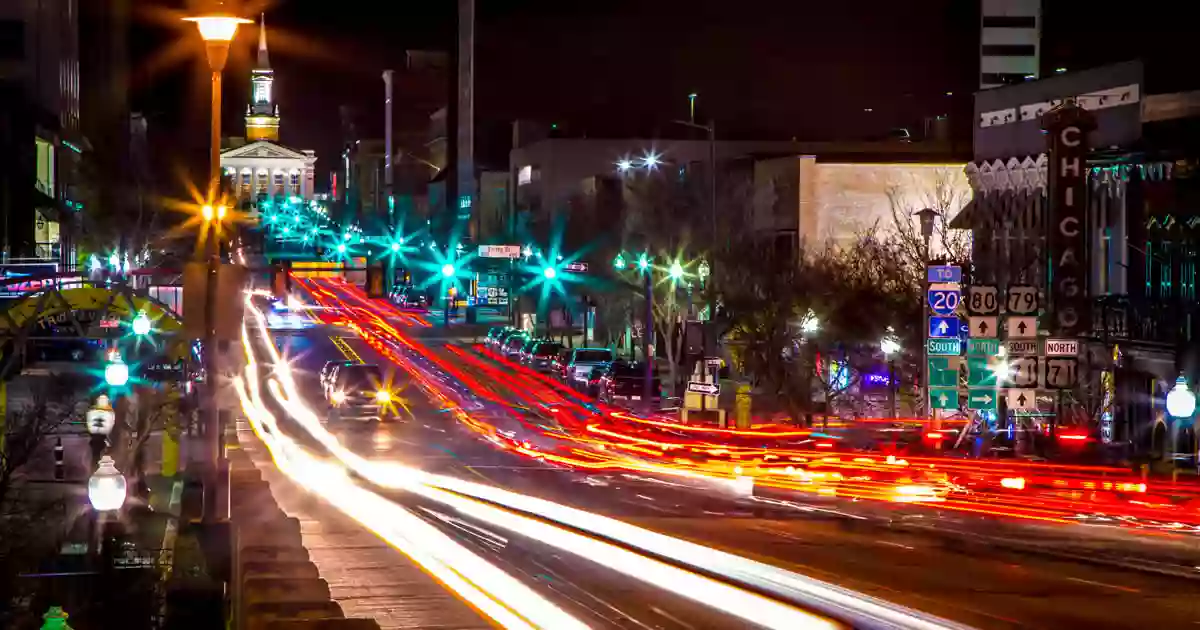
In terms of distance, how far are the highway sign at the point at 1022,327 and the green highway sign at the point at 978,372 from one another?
800 millimetres

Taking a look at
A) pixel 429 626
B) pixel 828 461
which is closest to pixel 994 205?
pixel 828 461

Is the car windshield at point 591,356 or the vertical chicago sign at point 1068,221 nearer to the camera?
the vertical chicago sign at point 1068,221

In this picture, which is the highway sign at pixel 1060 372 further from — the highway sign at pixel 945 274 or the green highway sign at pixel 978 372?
the highway sign at pixel 945 274

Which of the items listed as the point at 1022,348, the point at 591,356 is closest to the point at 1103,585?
the point at 1022,348

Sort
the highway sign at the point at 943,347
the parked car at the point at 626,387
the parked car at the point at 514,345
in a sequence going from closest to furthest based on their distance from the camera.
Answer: the highway sign at the point at 943,347 → the parked car at the point at 626,387 → the parked car at the point at 514,345

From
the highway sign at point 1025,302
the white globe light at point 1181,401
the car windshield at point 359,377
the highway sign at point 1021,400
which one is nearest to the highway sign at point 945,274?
the highway sign at point 1025,302

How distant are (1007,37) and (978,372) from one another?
48.4m

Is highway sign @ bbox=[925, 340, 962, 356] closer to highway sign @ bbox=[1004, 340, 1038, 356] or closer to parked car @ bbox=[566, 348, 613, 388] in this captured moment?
highway sign @ bbox=[1004, 340, 1038, 356]

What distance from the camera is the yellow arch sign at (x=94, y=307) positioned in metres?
30.4

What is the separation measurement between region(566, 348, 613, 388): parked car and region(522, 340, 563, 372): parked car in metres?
4.81

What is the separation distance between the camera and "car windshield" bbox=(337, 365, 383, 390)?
48531 millimetres

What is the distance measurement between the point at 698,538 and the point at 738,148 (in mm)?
69966

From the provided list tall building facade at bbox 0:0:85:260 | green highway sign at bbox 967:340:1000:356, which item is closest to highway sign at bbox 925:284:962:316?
green highway sign at bbox 967:340:1000:356

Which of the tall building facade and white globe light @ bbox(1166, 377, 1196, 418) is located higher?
the tall building facade
